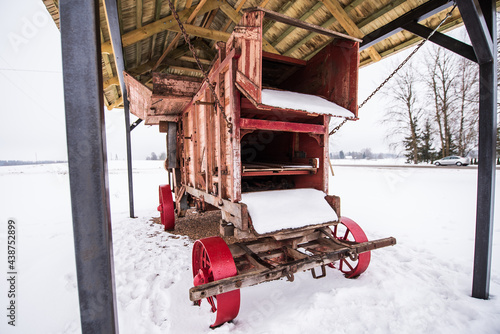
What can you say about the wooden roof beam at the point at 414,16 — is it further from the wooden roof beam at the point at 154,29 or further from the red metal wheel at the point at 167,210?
the red metal wheel at the point at 167,210

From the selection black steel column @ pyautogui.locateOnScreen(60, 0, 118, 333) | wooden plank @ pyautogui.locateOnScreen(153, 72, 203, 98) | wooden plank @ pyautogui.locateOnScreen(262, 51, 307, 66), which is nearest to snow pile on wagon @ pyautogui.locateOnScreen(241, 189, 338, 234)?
black steel column @ pyautogui.locateOnScreen(60, 0, 118, 333)

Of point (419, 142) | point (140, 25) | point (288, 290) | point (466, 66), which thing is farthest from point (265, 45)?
point (419, 142)

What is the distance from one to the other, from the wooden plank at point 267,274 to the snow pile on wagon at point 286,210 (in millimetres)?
388

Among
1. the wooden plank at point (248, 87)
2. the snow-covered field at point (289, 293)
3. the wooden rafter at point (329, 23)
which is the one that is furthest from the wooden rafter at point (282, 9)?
the snow-covered field at point (289, 293)

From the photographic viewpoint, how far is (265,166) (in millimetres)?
3186

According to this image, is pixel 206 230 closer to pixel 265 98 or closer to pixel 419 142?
pixel 265 98

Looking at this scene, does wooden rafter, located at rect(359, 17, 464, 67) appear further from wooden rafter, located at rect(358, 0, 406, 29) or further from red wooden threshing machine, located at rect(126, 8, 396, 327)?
red wooden threshing machine, located at rect(126, 8, 396, 327)

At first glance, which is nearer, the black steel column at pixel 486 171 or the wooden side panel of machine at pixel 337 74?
the black steel column at pixel 486 171

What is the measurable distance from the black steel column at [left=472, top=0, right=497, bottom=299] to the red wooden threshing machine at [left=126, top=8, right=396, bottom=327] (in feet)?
3.58

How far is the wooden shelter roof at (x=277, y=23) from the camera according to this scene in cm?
382

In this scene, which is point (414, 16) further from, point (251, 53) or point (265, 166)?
point (265, 166)

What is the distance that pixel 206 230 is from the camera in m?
5.76

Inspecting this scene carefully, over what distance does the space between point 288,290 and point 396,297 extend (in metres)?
1.36

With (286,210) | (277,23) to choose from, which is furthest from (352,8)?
(286,210)
